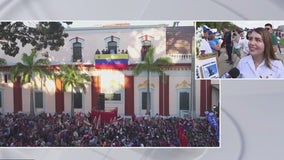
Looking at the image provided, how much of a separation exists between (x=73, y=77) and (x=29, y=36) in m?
0.60

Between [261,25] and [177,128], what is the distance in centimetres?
133

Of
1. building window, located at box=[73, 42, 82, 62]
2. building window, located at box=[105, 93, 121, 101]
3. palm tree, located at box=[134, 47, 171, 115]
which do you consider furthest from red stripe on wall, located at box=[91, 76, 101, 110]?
palm tree, located at box=[134, 47, 171, 115]

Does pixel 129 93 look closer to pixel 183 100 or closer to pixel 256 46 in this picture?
pixel 183 100

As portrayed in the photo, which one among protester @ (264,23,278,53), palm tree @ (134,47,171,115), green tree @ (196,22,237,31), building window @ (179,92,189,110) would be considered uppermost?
green tree @ (196,22,237,31)

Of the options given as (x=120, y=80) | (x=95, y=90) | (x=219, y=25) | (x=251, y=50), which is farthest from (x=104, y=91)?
(x=251, y=50)

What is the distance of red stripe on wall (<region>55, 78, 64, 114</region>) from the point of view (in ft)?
14.9

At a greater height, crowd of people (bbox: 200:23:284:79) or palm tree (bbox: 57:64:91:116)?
crowd of people (bbox: 200:23:284:79)

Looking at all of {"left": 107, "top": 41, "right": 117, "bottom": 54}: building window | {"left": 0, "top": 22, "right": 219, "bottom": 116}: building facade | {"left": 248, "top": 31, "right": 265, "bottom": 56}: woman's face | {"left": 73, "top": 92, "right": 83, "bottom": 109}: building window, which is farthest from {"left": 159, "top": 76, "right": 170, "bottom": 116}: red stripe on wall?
{"left": 248, "top": 31, "right": 265, "bottom": 56}: woman's face

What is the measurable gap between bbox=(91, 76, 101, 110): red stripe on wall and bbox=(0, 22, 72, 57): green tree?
0.49 m

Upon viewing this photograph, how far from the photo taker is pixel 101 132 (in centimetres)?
455

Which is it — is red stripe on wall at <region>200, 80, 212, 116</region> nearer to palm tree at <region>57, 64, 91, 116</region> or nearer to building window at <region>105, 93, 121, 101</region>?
building window at <region>105, 93, 121, 101</region>

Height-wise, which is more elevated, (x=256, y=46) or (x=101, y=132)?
(x=256, y=46)

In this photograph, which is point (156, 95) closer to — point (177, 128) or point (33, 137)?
point (177, 128)

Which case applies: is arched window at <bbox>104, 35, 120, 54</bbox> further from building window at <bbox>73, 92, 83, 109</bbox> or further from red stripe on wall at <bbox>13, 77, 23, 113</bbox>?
red stripe on wall at <bbox>13, 77, 23, 113</bbox>
